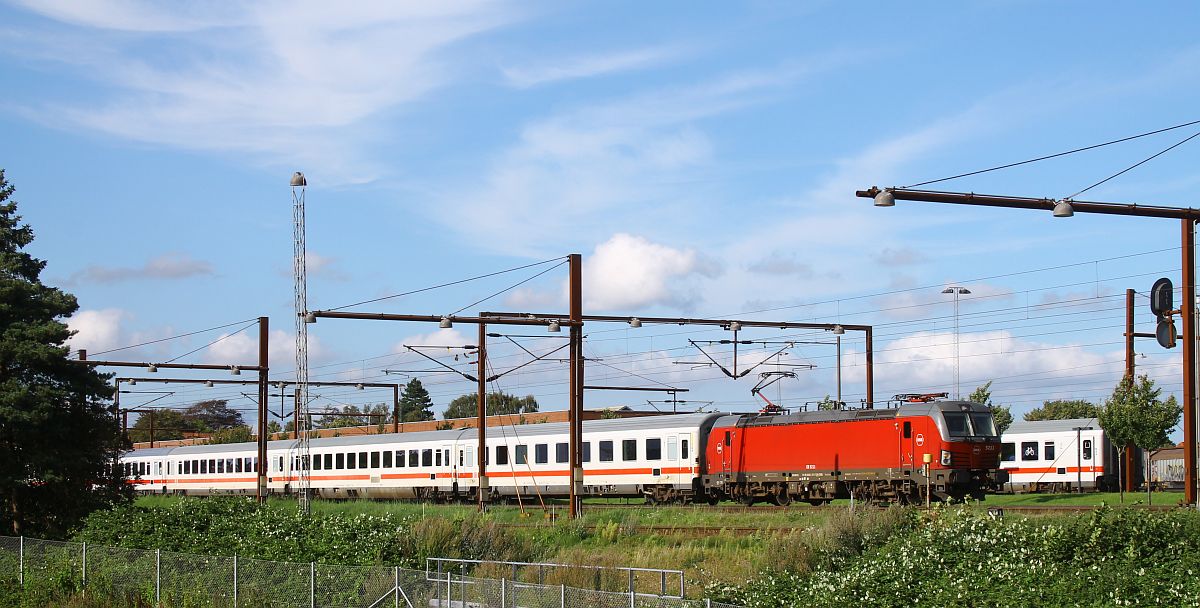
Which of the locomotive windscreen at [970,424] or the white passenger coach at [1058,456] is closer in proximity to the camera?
the locomotive windscreen at [970,424]

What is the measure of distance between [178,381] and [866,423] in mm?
27787

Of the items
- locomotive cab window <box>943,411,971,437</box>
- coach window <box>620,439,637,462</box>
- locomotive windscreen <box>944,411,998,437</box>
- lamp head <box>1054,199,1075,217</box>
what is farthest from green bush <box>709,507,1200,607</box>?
coach window <box>620,439,637,462</box>

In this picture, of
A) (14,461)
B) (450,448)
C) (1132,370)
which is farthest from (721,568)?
(450,448)

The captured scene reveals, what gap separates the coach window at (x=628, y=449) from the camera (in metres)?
46.7

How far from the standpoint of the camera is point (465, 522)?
25328mm

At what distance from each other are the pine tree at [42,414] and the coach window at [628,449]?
58.0 ft

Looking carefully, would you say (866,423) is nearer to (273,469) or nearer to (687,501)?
(687,501)

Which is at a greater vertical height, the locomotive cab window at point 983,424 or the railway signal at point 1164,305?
the railway signal at point 1164,305

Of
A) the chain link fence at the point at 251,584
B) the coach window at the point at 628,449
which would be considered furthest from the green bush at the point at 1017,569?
the coach window at the point at 628,449

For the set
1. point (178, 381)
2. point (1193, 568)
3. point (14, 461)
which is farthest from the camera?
point (178, 381)

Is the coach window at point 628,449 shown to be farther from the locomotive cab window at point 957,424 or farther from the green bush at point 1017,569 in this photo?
the green bush at point 1017,569

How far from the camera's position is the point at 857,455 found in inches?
1470

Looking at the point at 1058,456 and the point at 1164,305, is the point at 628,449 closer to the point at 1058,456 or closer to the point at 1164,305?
the point at 1058,456

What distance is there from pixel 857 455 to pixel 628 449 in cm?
1164
